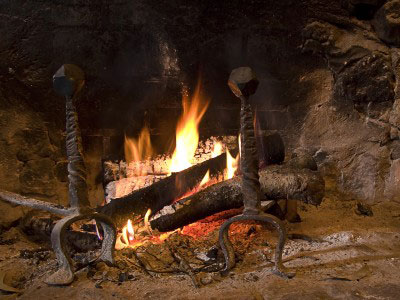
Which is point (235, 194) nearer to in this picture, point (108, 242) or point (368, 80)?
point (108, 242)

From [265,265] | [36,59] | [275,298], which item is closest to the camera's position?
[275,298]

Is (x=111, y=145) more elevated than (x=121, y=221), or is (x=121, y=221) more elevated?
(x=111, y=145)

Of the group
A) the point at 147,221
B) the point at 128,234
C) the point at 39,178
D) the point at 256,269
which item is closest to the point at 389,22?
the point at 256,269

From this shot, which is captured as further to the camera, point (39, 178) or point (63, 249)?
point (39, 178)

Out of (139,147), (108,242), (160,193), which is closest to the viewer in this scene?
(108,242)

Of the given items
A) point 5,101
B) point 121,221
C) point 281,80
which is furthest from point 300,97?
point 5,101

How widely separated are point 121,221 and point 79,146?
849mm

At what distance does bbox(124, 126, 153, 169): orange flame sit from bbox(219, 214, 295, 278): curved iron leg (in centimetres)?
137

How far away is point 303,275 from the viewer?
2031mm

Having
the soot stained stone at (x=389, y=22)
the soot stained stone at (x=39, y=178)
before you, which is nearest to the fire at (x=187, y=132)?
the soot stained stone at (x=39, y=178)

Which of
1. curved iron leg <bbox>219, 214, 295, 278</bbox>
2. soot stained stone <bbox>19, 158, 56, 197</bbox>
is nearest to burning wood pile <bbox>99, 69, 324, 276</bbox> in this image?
soot stained stone <bbox>19, 158, 56, 197</bbox>

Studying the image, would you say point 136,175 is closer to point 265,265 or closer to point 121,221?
point 121,221

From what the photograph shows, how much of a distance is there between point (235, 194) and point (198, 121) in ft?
2.92

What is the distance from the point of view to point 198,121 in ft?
10.9
